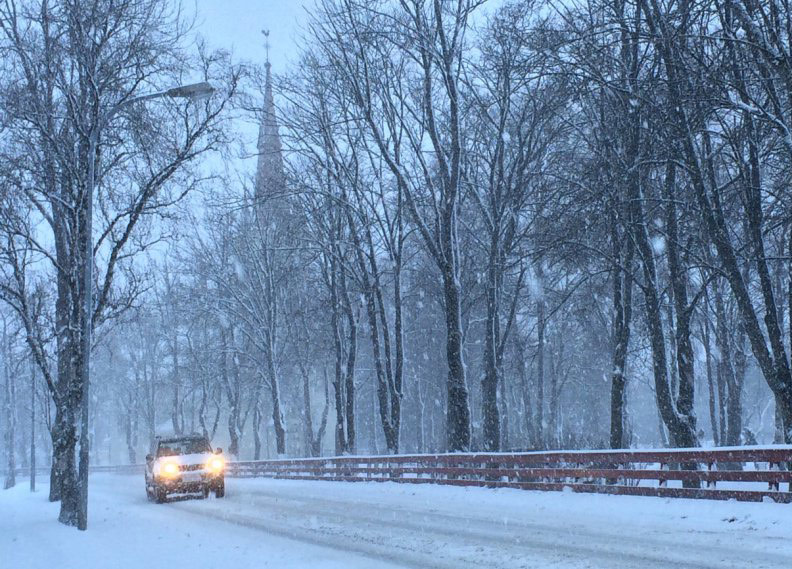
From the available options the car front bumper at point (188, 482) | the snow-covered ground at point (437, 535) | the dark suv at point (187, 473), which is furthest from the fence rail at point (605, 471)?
the car front bumper at point (188, 482)

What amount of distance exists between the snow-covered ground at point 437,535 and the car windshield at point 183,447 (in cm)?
542

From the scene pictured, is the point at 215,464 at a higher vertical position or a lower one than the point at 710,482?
lower

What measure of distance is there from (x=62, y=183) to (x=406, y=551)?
12703mm

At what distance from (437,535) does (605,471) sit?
5061 mm

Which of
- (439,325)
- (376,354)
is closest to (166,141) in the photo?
(376,354)

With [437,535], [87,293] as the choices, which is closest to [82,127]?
[87,293]

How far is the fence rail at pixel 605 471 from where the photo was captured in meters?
12.3

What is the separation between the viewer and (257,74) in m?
20.8

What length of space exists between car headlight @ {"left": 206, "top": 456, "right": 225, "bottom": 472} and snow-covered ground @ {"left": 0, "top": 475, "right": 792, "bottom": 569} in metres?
4.46

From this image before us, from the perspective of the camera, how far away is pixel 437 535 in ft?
37.2

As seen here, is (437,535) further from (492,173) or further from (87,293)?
A: (492,173)

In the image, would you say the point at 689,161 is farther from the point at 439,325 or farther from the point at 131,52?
the point at 439,325

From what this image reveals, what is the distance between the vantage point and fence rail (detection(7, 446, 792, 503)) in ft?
40.3

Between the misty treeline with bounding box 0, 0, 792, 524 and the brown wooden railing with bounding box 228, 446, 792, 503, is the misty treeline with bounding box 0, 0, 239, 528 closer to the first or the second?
the misty treeline with bounding box 0, 0, 792, 524
